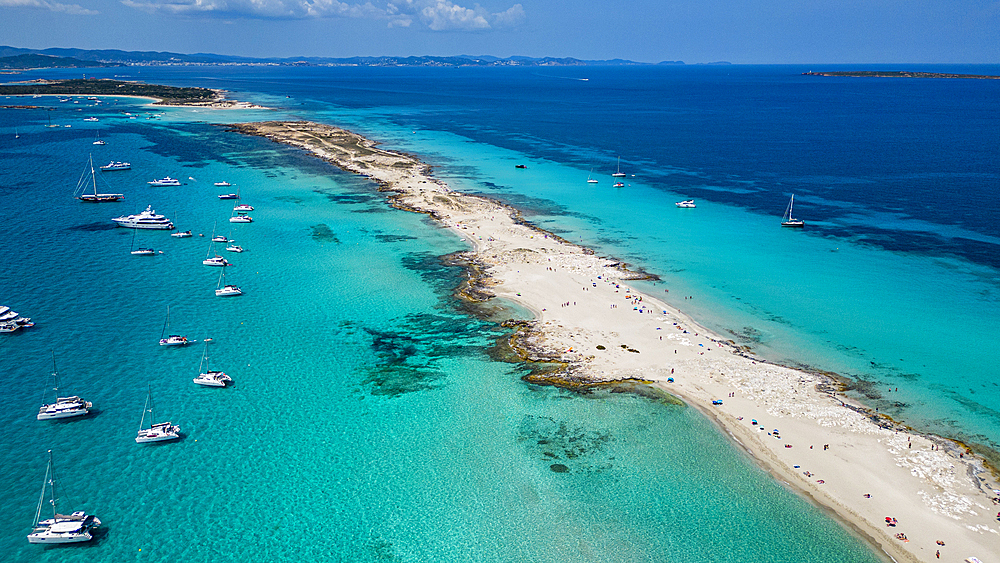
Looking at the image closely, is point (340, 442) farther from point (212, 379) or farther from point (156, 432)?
point (212, 379)

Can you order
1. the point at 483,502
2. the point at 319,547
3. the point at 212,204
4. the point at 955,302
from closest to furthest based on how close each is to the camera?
the point at 319,547, the point at 483,502, the point at 955,302, the point at 212,204

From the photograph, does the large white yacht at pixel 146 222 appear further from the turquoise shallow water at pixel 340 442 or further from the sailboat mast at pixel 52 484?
the sailboat mast at pixel 52 484

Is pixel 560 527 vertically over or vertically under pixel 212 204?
under

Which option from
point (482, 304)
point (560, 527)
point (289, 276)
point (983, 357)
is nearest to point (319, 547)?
point (560, 527)

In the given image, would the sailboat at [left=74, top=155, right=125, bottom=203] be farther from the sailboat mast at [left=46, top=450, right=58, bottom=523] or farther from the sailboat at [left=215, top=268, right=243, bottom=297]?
the sailboat mast at [left=46, top=450, right=58, bottom=523]

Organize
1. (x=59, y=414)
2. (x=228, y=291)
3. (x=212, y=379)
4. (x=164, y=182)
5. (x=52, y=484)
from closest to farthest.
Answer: (x=52, y=484), (x=59, y=414), (x=212, y=379), (x=228, y=291), (x=164, y=182)

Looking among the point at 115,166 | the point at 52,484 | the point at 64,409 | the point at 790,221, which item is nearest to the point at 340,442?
the point at 52,484

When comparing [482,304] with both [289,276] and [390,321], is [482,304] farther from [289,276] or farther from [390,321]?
[289,276]

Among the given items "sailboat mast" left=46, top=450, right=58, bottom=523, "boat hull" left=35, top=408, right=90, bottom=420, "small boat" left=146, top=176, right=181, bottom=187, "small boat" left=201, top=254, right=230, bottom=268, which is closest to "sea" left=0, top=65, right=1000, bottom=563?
"sailboat mast" left=46, top=450, right=58, bottom=523
